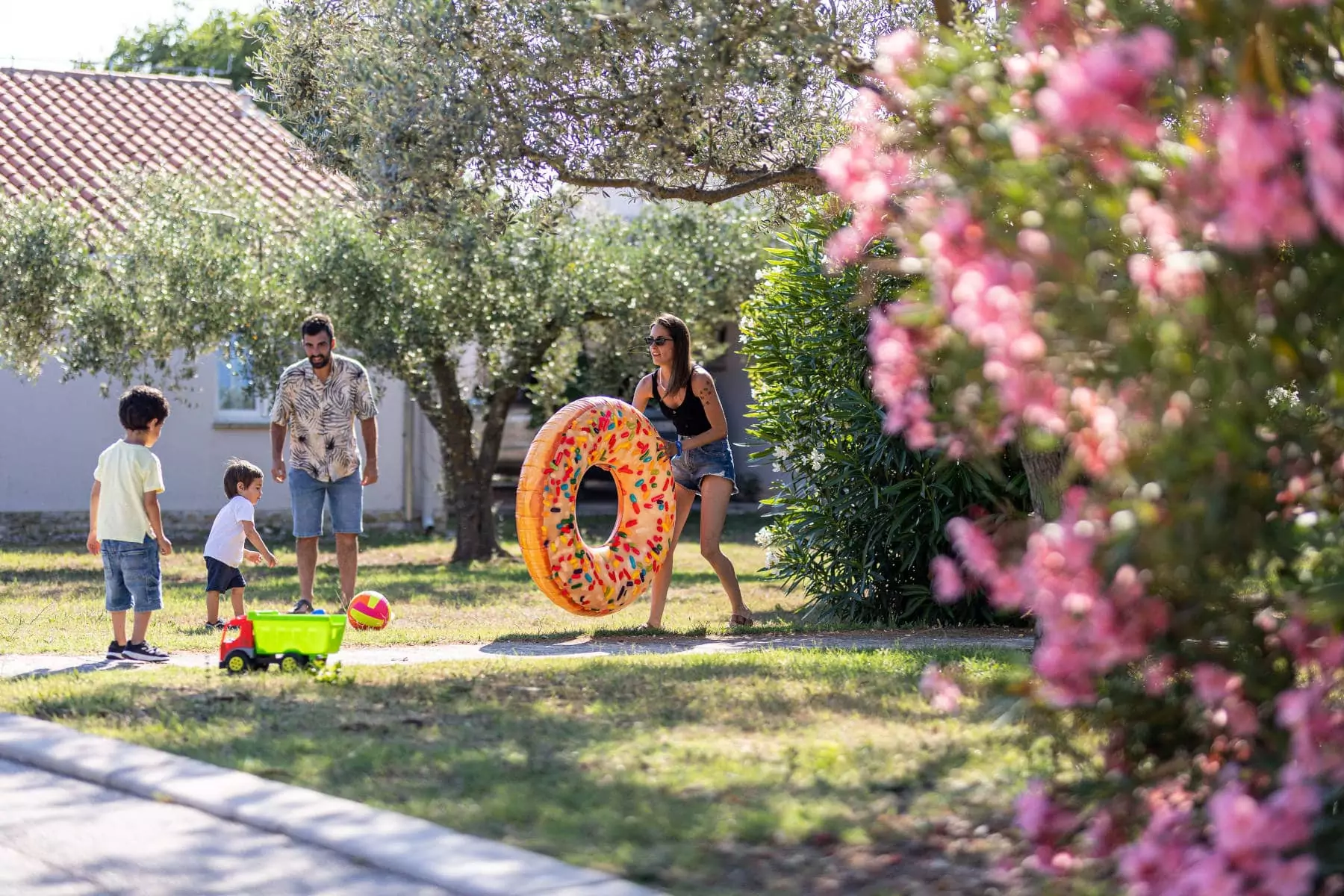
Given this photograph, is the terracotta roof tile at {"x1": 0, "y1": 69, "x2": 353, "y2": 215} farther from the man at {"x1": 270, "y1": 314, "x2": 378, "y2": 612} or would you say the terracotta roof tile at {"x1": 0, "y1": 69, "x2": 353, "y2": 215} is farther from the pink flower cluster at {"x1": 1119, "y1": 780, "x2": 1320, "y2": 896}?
the pink flower cluster at {"x1": 1119, "y1": 780, "x2": 1320, "y2": 896}

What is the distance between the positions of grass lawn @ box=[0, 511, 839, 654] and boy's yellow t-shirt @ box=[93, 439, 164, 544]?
850 mm

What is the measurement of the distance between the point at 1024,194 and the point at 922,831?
221 cm

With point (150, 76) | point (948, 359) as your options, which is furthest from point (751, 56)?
point (150, 76)

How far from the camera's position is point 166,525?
21.4 metres

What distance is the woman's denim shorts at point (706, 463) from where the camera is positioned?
10.8 meters

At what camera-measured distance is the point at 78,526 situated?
69.2 ft

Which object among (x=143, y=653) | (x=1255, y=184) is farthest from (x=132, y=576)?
(x=1255, y=184)

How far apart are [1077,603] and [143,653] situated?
6759 mm

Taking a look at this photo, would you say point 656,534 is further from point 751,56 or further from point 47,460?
point 47,460

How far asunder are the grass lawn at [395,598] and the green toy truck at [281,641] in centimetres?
167

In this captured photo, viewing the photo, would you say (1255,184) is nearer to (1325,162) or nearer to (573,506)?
(1325,162)

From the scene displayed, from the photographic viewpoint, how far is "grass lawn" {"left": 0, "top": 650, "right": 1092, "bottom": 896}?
15.1 ft

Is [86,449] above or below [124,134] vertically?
below

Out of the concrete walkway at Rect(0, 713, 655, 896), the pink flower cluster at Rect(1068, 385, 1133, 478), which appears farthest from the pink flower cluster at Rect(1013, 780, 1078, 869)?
the concrete walkway at Rect(0, 713, 655, 896)
